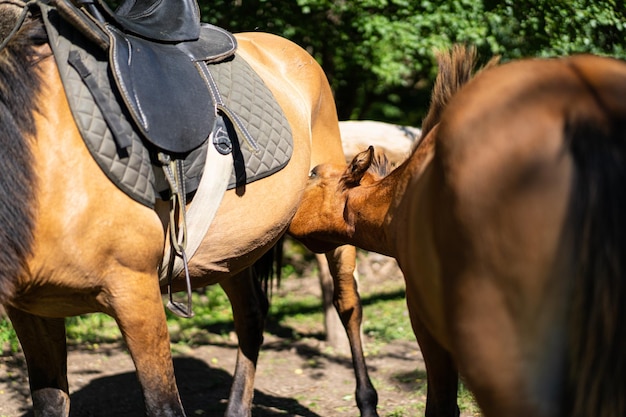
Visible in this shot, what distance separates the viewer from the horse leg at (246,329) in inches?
164

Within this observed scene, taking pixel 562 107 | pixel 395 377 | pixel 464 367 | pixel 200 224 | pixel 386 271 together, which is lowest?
pixel 386 271

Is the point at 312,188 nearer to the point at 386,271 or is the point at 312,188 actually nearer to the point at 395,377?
the point at 395,377

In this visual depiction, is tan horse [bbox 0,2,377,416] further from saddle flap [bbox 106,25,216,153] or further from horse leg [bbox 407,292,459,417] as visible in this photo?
horse leg [bbox 407,292,459,417]

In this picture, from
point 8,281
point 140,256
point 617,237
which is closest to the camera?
point 617,237

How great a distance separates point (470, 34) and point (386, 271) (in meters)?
2.88

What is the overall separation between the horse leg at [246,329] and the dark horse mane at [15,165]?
188cm

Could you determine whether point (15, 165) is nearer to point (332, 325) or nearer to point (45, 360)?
point (45, 360)

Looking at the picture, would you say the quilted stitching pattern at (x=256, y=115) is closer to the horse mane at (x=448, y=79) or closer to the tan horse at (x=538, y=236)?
the horse mane at (x=448, y=79)

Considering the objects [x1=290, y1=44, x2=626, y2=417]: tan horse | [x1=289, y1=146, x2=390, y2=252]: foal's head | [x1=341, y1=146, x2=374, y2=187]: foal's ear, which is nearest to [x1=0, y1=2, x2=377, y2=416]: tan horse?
[x1=289, y1=146, x2=390, y2=252]: foal's head

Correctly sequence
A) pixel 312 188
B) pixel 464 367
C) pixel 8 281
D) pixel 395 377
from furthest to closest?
pixel 395 377, pixel 312 188, pixel 8 281, pixel 464 367

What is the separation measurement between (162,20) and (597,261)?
2.31 m

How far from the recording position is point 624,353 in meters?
1.63

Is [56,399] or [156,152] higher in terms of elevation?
[156,152]

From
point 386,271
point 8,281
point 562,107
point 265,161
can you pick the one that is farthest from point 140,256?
point 386,271
